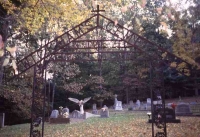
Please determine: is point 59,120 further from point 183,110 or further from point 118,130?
point 183,110

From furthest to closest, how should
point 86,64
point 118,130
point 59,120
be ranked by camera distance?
point 86,64 → point 59,120 → point 118,130

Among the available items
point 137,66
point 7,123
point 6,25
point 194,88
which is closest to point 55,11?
point 6,25

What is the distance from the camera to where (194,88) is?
3425cm

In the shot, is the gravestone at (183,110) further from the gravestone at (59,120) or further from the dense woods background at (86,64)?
the gravestone at (59,120)

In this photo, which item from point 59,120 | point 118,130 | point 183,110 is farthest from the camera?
point 183,110

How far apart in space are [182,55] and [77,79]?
23.5 metres

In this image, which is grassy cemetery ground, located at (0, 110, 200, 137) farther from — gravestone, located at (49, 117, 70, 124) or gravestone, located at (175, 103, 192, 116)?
gravestone, located at (175, 103, 192, 116)

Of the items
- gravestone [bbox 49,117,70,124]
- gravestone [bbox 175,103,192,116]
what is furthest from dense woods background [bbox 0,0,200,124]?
gravestone [bbox 175,103,192,116]

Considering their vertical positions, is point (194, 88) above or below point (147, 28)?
below

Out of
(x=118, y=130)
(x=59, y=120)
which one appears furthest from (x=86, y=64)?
(x=118, y=130)

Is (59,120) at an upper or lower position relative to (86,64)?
lower

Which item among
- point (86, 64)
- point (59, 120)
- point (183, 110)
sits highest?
point (86, 64)

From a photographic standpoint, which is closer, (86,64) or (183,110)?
(183,110)

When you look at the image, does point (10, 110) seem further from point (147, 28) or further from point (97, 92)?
point (147, 28)
